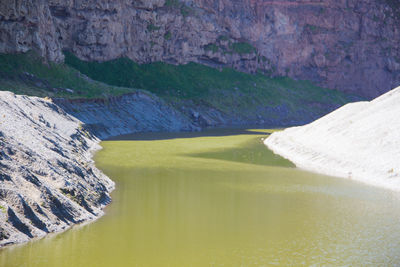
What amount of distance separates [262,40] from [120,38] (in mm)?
53314

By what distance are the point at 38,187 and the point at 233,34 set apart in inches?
4974

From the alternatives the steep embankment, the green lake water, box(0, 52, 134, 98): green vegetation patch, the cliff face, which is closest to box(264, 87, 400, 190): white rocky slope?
the green lake water

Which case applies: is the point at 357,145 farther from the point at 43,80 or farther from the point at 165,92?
the point at 165,92

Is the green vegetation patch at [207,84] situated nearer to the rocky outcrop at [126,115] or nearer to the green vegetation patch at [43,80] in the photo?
the rocky outcrop at [126,115]

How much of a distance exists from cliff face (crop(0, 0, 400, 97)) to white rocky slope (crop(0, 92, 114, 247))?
190ft

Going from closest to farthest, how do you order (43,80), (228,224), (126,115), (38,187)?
(38,187)
(228,224)
(43,80)
(126,115)

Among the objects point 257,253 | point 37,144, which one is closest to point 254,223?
point 257,253

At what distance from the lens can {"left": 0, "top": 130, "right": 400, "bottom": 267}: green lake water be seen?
2119cm

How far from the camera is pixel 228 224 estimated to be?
87.9 feet

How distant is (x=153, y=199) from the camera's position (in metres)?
32.4

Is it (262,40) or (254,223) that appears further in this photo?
(262,40)

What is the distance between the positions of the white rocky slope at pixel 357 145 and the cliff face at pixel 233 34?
50.8 metres

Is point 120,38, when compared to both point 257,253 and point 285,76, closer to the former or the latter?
point 285,76

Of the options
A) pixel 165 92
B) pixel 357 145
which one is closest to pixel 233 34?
pixel 165 92
